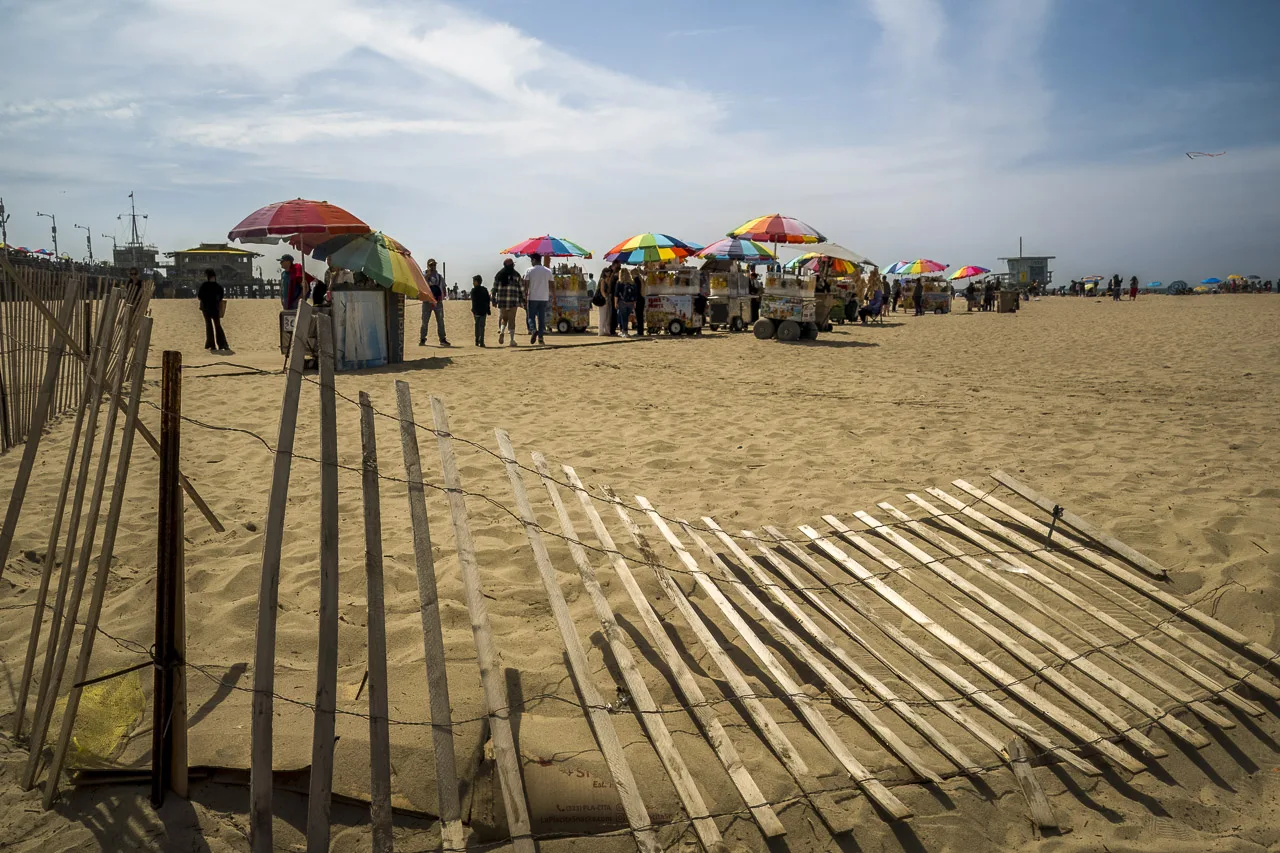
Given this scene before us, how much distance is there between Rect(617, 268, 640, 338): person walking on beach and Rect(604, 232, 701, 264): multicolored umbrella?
0.50 metres

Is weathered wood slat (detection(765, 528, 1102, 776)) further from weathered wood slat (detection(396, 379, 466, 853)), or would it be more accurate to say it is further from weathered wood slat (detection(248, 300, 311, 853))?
weathered wood slat (detection(248, 300, 311, 853))

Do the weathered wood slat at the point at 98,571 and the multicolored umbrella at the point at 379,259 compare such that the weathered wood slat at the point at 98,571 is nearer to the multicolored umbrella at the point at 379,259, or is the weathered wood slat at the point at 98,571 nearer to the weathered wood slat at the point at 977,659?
the weathered wood slat at the point at 977,659

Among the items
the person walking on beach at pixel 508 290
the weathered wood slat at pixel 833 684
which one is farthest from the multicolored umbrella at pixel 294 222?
the weathered wood slat at pixel 833 684

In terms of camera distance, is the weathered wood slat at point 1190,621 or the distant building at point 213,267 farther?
the distant building at point 213,267

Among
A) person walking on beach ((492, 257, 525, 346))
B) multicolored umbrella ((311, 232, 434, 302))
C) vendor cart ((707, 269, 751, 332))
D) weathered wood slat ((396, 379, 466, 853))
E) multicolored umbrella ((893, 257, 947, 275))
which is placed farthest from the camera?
multicolored umbrella ((893, 257, 947, 275))

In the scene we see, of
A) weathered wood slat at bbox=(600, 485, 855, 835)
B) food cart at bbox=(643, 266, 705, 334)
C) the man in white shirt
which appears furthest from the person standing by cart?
weathered wood slat at bbox=(600, 485, 855, 835)

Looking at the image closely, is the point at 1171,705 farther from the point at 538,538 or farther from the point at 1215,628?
the point at 538,538

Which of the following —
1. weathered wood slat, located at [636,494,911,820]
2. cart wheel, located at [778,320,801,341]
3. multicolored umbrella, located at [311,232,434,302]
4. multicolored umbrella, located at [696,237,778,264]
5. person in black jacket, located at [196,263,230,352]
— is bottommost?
weathered wood slat, located at [636,494,911,820]

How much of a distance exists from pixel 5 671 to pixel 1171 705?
13.6 ft

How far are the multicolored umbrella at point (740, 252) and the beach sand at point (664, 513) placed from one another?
24.8 feet

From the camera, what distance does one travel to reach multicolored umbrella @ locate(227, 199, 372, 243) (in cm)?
868

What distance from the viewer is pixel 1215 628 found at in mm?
3330

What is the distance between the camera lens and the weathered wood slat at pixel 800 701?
235cm

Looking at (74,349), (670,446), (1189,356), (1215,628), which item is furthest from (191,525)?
(1189,356)
